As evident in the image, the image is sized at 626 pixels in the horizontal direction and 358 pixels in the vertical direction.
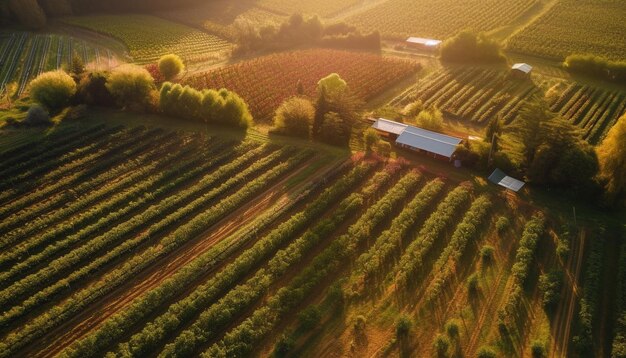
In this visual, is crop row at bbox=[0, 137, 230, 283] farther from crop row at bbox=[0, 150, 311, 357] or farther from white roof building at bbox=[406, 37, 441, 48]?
white roof building at bbox=[406, 37, 441, 48]

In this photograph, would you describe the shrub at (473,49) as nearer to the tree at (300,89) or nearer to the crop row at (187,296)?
the tree at (300,89)

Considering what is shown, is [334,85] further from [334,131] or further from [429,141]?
[429,141]

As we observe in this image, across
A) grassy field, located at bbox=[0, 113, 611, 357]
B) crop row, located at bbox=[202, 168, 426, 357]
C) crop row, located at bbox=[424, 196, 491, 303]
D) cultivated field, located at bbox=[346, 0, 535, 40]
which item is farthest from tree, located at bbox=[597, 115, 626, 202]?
cultivated field, located at bbox=[346, 0, 535, 40]

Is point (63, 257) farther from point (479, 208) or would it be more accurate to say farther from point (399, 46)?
point (399, 46)

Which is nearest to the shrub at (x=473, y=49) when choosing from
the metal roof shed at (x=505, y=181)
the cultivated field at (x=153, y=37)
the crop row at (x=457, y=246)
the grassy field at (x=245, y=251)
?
the grassy field at (x=245, y=251)

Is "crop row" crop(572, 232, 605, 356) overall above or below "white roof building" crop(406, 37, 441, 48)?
below

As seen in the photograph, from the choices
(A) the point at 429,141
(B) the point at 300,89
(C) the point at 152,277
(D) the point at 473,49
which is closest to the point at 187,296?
(C) the point at 152,277
